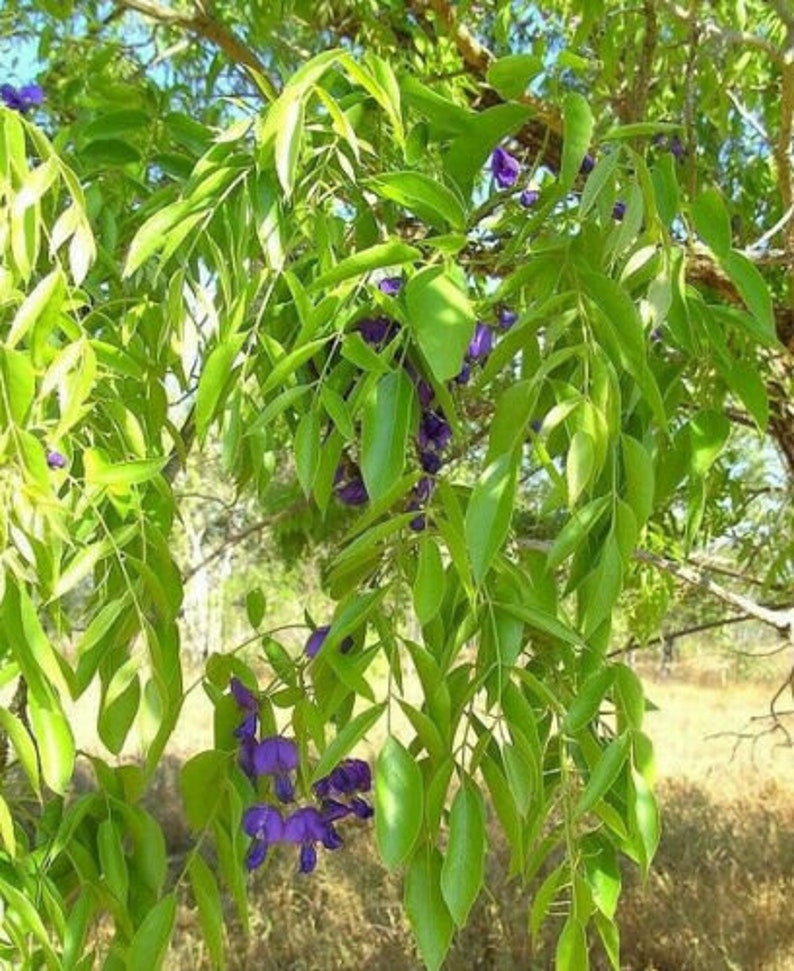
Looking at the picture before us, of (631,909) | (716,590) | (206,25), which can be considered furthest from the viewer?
(631,909)

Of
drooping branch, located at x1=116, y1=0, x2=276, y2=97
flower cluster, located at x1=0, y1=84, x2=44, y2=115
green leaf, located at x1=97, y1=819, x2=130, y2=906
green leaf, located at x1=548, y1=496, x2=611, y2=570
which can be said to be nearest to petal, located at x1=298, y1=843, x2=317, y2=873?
green leaf, located at x1=97, y1=819, x2=130, y2=906

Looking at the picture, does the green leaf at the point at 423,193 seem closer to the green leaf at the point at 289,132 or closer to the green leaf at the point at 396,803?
the green leaf at the point at 289,132

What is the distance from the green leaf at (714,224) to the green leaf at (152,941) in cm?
58

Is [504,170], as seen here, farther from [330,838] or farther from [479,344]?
[330,838]

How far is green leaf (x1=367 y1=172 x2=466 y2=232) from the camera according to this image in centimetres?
79

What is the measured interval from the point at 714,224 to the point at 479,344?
0.69ft

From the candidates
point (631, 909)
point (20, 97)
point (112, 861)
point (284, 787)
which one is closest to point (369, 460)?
point (284, 787)

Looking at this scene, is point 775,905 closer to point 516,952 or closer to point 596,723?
point 516,952

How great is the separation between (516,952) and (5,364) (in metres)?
3.91

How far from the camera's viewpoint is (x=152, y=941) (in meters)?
0.86

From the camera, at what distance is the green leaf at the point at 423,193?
2.60ft

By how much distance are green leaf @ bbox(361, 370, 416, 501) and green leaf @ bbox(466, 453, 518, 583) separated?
69 millimetres

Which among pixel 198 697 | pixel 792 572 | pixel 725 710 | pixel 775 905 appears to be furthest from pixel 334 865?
pixel 725 710

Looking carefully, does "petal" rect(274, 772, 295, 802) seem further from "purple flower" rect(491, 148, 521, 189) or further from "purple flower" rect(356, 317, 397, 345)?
"purple flower" rect(491, 148, 521, 189)
